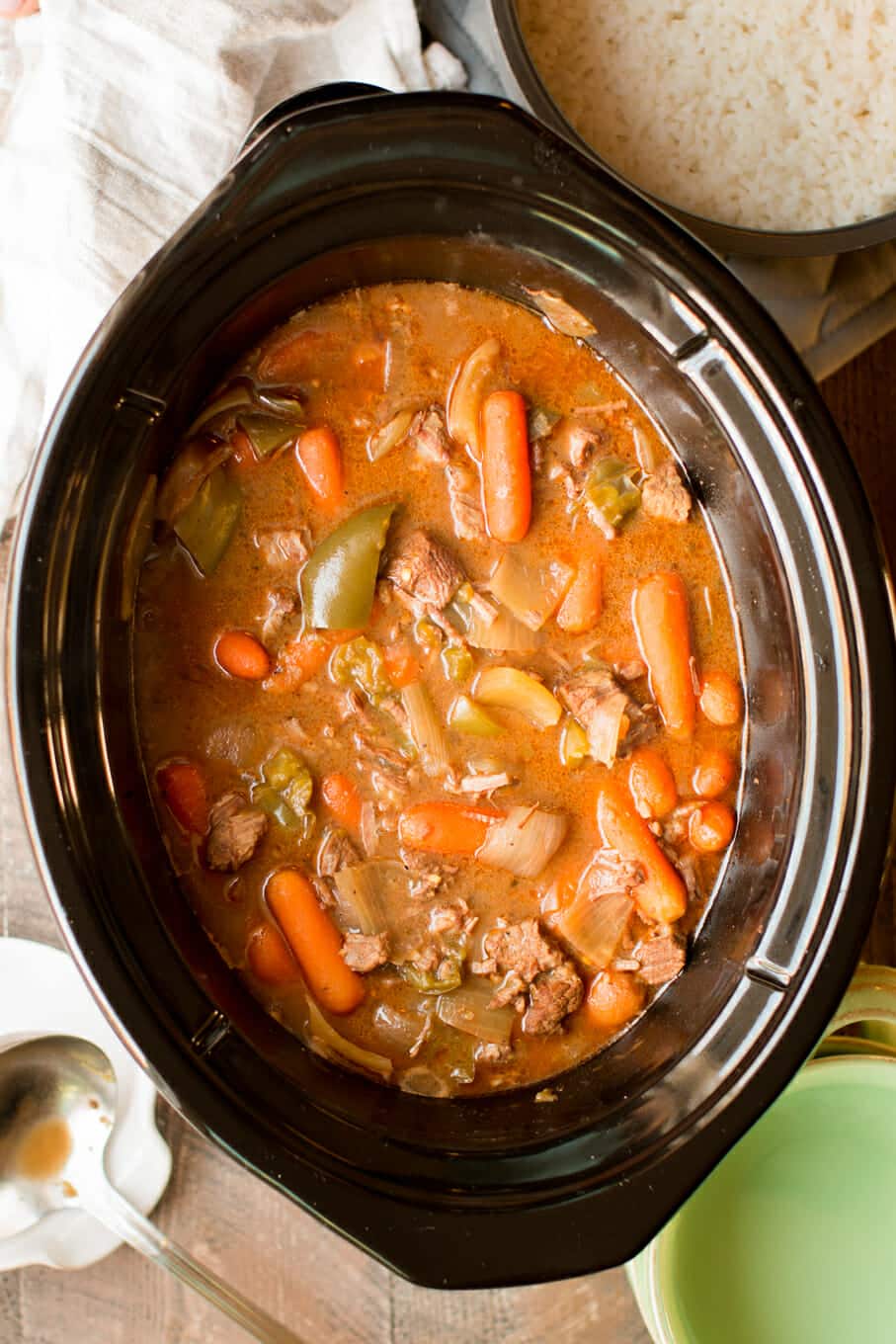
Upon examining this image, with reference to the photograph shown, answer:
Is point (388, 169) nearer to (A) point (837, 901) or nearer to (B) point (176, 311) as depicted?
(B) point (176, 311)

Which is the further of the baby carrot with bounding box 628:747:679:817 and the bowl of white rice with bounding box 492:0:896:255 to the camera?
the bowl of white rice with bounding box 492:0:896:255

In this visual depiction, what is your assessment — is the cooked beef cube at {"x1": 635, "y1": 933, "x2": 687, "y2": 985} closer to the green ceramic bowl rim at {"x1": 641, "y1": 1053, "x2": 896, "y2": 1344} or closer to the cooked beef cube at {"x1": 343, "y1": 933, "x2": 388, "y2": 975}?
the green ceramic bowl rim at {"x1": 641, "y1": 1053, "x2": 896, "y2": 1344}

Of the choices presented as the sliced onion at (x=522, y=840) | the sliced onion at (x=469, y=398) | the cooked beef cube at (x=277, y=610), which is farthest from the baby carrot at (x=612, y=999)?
the sliced onion at (x=469, y=398)

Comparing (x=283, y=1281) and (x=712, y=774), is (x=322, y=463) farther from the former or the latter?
(x=283, y=1281)

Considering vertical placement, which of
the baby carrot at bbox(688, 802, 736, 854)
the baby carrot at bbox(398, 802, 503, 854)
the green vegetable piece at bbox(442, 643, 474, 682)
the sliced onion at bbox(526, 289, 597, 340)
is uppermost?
the sliced onion at bbox(526, 289, 597, 340)

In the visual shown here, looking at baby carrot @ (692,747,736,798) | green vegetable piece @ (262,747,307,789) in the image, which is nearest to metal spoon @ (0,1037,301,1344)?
green vegetable piece @ (262,747,307,789)

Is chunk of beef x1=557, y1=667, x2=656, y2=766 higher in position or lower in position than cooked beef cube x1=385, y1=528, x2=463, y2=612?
lower

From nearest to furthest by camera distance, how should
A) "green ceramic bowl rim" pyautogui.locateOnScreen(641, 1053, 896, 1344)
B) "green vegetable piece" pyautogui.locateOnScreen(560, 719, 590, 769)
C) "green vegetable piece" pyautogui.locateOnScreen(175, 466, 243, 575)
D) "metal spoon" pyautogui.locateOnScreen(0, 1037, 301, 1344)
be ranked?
"green vegetable piece" pyautogui.locateOnScreen(175, 466, 243, 575), "green vegetable piece" pyautogui.locateOnScreen(560, 719, 590, 769), "green ceramic bowl rim" pyautogui.locateOnScreen(641, 1053, 896, 1344), "metal spoon" pyautogui.locateOnScreen(0, 1037, 301, 1344)

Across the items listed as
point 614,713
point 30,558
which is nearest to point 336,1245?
point 614,713

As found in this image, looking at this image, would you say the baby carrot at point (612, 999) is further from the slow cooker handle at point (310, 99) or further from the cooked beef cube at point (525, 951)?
the slow cooker handle at point (310, 99)
